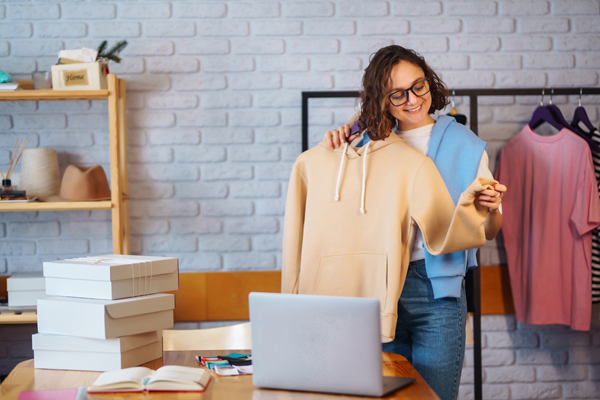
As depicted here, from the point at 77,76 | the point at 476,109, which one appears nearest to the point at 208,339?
the point at 77,76

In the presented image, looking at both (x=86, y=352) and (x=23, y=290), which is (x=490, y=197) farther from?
(x=23, y=290)

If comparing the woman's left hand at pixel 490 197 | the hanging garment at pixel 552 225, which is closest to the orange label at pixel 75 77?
the woman's left hand at pixel 490 197

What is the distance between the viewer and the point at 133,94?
225 cm

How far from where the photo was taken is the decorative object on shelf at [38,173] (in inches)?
79.9

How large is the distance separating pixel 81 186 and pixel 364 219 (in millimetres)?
1150

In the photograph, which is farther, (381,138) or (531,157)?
(531,157)

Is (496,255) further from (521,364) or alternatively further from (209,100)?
(209,100)

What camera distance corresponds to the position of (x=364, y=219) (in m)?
1.51

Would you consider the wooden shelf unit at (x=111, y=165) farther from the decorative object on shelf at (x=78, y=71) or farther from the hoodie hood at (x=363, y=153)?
the hoodie hood at (x=363, y=153)

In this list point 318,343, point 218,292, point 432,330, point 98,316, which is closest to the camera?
point 318,343

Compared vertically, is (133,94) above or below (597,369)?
above

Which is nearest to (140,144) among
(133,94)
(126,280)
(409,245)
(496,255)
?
(133,94)

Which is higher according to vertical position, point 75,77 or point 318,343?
point 75,77

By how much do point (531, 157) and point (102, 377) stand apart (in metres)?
1.84
